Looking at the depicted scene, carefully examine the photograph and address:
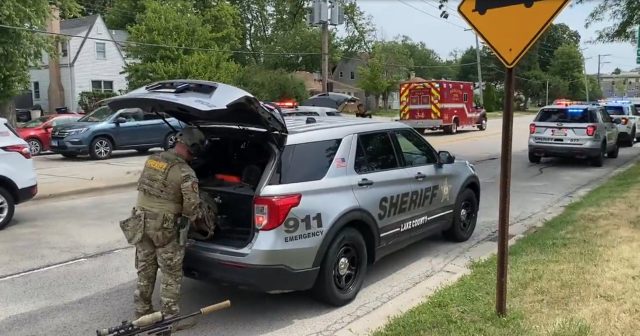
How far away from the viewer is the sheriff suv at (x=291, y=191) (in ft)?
14.8

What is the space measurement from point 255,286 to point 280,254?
1.05ft

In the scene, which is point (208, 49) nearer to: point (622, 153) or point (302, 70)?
point (622, 153)

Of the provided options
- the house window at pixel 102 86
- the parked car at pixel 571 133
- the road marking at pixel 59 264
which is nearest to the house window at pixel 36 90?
the house window at pixel 102 86

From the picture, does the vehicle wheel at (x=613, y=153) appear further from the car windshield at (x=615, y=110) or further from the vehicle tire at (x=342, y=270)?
the vehicle tire at (x=342, y=270)

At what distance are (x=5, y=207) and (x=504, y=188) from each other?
7.24 meters

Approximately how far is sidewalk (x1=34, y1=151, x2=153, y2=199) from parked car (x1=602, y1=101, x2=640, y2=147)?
17417 millimetres

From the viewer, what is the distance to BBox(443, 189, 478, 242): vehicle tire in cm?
713

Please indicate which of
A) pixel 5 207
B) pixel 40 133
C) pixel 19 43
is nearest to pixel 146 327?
pixel 5 207

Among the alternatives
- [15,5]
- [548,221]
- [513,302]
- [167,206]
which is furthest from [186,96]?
[15,5]

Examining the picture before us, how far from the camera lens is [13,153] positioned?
8461 millimetres

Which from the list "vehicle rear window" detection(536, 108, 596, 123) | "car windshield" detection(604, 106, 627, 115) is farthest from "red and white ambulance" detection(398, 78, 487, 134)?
"vehicle rear window" detection(536, 108, 596, 123)

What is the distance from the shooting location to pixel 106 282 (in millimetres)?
5934

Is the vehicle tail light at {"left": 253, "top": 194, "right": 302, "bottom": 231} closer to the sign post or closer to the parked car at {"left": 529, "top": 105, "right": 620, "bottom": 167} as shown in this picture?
the sign post

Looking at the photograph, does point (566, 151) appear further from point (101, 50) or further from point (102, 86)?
point (101, 50)
